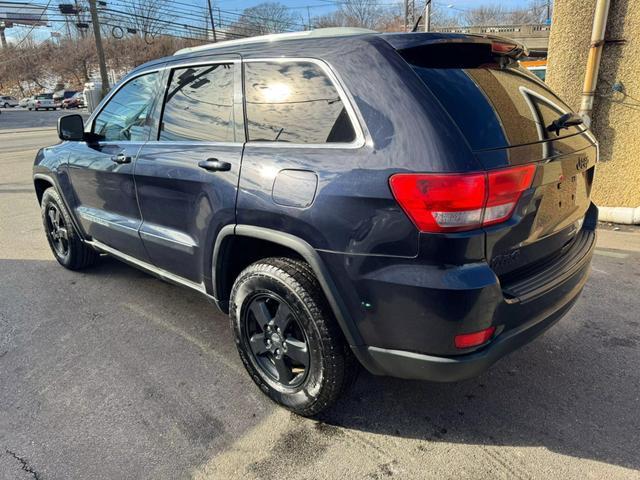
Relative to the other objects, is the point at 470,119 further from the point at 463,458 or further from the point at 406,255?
the point at 463,458

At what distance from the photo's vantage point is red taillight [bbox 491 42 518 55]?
229cm

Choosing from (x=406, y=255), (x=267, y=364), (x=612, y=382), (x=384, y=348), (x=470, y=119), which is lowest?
(x=612, y=382)

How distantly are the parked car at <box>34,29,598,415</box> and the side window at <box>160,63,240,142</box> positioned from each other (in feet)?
0.04

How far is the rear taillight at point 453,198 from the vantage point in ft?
5.89

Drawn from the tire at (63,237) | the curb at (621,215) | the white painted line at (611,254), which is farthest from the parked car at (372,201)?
the curb at (621,215)

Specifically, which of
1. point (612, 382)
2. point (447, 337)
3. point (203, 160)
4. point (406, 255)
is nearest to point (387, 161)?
point (406, 255)

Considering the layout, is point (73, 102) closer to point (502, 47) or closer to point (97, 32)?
point (97, 32)

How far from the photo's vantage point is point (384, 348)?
6.74ft

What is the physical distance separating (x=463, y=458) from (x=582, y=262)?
1.13 meters

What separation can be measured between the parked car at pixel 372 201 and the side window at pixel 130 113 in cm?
34

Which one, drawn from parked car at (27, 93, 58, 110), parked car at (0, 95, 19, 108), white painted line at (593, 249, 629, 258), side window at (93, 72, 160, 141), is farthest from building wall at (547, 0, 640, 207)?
parked car at (0, 95, 19, 108)

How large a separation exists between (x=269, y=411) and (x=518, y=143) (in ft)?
5.91

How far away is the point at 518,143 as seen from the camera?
1989mm

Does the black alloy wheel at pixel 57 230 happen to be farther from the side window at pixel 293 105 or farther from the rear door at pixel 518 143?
the rear door at pixel 518 143
